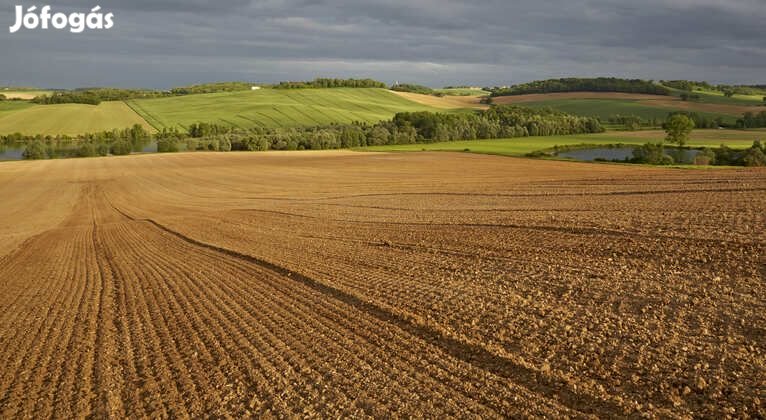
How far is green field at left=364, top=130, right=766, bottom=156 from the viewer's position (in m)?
75.3

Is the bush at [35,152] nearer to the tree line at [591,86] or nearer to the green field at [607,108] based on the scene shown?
the green field at [607,108]

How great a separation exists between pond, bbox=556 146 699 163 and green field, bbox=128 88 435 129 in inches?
1878

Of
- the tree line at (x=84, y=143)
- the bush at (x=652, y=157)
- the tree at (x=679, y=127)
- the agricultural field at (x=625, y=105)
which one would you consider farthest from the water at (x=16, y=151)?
the agricultural field at (x=625, y=105)

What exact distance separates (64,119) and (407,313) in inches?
4470

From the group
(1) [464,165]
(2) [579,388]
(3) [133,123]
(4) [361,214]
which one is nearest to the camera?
(2) [579,388]

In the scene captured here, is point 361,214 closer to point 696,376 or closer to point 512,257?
point 512,257

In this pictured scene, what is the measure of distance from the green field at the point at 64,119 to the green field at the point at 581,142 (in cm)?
5385

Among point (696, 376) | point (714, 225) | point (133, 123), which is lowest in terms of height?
point (696, 376)

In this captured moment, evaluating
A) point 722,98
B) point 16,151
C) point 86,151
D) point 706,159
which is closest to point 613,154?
point 706,159

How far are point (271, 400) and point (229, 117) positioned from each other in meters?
108

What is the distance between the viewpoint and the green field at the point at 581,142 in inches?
2965

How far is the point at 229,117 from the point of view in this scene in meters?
110

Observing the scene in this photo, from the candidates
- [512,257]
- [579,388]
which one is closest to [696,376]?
[579,388]

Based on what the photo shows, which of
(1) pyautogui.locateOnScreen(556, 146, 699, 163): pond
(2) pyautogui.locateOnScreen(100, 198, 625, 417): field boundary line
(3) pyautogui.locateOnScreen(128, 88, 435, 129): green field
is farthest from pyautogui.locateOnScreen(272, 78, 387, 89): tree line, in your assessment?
(2) pyautogui.locateOnScreen(100, 198, 625, 417): field boundary line
